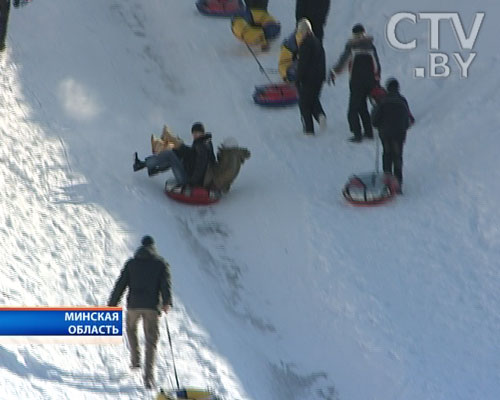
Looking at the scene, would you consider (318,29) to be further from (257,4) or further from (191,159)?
(191,159)

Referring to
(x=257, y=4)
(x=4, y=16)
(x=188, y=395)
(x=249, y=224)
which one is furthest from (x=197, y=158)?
(x=257, y=4)

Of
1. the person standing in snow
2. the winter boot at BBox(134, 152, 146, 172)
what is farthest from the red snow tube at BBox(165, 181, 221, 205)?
the person standing in snow

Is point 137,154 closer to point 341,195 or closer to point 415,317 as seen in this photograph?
→ point 341,195

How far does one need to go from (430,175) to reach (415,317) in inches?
115

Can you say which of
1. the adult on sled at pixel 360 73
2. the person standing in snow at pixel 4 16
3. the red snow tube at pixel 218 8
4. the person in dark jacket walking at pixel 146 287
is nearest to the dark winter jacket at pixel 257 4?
the red snow tube at pixel 218 8

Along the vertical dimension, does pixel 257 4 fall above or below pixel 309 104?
above

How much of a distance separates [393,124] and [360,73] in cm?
132

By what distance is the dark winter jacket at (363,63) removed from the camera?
14.9 metres

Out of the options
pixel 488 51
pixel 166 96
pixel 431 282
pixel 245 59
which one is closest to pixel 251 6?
pixel 245 59

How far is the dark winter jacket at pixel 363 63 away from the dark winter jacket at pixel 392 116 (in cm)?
103

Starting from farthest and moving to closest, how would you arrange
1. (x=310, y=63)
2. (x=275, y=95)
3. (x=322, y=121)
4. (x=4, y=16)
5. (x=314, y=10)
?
(x=314, y=10)
(x=275, y=95)
(x=4, y=16)
(x=322, y=121)
(x=310, y=63)

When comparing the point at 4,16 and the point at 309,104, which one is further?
the point at 4,16

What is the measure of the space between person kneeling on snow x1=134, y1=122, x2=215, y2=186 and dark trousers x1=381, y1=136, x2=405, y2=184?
6.33ft

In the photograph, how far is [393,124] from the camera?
1380cm
